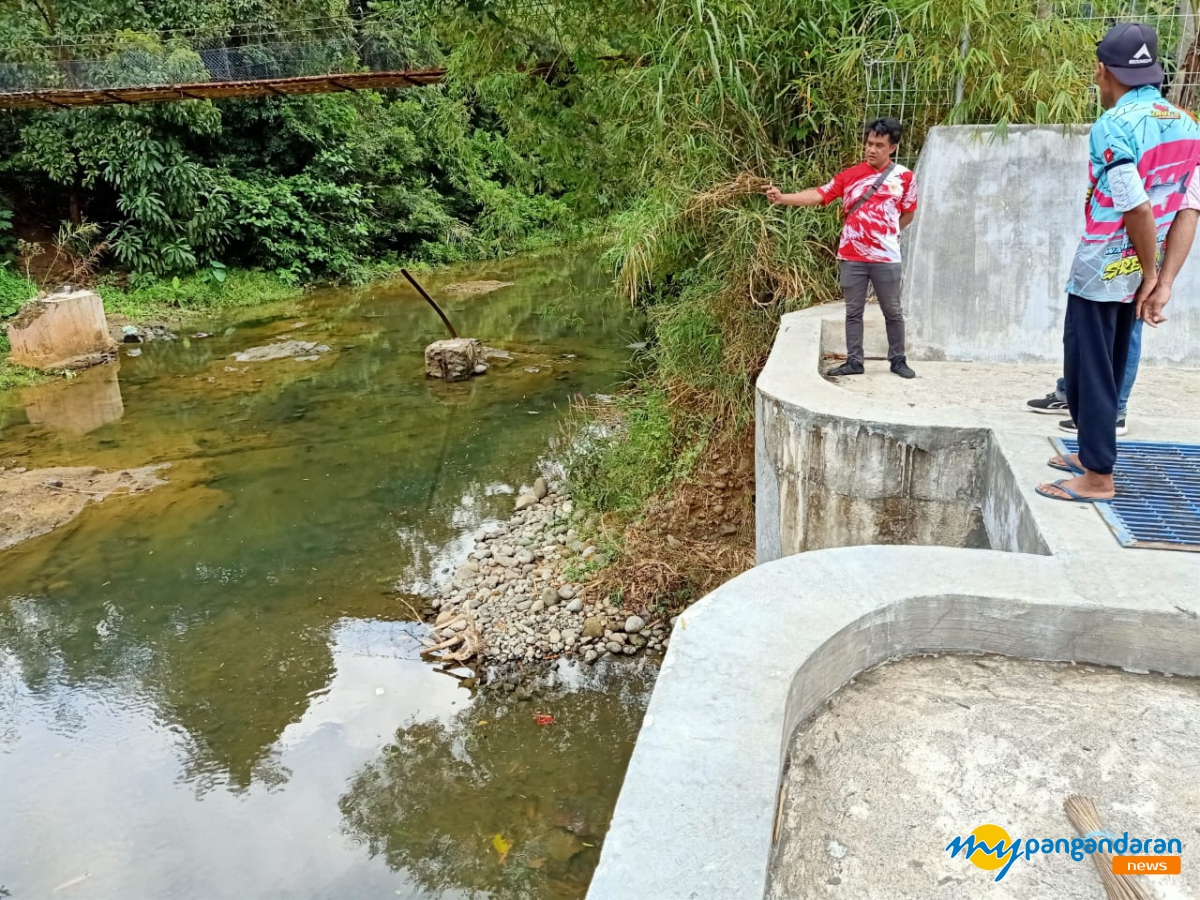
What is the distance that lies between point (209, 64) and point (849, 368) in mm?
14677

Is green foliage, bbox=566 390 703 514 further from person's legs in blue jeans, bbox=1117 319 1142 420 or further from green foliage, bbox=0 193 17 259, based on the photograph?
green foliage, bbox=0 193 17 259

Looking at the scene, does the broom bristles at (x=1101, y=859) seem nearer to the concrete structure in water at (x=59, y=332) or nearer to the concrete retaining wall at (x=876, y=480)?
the concrete retaining wall at (x=876, y=480)

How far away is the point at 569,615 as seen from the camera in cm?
537

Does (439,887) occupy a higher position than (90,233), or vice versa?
(90,233)

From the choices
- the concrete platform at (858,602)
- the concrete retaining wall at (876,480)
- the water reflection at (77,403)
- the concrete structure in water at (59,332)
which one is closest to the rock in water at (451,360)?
the water reflection at (77,403)

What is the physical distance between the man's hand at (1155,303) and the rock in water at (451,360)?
871 centimetres

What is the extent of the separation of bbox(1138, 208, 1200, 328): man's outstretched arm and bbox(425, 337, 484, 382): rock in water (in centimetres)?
870

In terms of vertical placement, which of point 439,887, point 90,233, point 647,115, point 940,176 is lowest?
point 439,887

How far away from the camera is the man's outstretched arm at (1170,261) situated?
2.57 m

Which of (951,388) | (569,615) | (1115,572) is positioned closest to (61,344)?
(569,615)

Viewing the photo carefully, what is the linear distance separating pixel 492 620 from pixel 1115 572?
376cm

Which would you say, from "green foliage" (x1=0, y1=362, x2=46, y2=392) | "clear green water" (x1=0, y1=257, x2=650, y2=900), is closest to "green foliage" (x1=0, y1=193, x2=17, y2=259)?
"green foliage" (x1=0, y1=362, x2=46, y2=392)

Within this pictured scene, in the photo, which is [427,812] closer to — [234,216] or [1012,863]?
[1012,863]

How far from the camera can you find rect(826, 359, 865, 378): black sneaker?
4.44m
